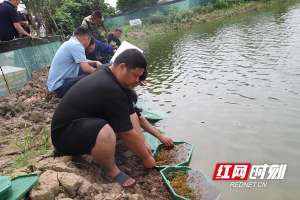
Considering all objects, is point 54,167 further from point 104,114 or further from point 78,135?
point 104,114

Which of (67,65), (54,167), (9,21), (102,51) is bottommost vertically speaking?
(54,167)

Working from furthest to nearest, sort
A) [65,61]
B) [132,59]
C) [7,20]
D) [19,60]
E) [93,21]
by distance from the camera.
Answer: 1. [93,21]
2. [19,60]
3. [7,20]
4. [65,61]
5. [132,59]

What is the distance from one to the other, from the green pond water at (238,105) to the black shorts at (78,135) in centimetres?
156

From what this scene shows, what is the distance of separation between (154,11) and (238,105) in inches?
1243

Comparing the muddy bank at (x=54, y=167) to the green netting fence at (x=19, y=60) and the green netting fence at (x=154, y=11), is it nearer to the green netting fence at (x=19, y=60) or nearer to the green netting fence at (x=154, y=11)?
the green netting fence at (x=19, y=60)

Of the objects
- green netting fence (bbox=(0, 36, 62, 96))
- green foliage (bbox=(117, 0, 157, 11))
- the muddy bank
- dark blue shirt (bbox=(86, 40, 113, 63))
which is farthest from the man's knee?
green foliage (bbox=(117, 0, 157, 11))

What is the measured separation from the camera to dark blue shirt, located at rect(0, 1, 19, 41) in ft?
27.3

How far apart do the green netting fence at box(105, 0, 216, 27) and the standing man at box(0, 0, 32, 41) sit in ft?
90.9

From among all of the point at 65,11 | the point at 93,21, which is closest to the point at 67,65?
the point at 93,21

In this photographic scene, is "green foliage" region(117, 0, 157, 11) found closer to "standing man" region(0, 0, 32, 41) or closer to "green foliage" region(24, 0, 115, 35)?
"green foliage" region(24, 0, 115, 35)

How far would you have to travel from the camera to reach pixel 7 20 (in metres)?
8.49

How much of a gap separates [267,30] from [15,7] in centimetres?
1130

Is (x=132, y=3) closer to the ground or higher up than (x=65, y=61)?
closer to the ground

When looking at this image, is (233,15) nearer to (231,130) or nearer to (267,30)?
(267,30)
